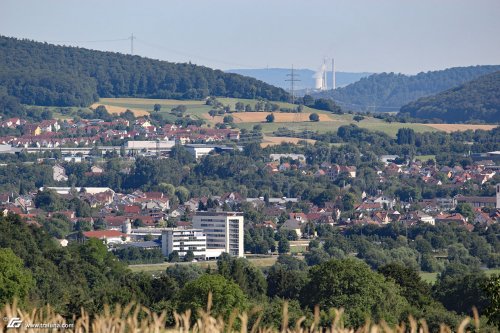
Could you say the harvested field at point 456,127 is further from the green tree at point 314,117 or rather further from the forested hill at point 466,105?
the forested hill at point 466,105

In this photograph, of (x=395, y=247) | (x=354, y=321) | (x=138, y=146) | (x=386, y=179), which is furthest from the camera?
(x=138, y=146)

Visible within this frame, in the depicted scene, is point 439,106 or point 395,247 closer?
point 395,247

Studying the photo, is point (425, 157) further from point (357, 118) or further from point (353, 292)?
point (353, 292)

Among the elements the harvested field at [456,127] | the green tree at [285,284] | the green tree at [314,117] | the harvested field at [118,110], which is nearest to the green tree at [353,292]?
the green tree at [285,284]

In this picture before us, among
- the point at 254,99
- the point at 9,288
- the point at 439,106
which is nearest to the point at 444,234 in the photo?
the point at 9,288

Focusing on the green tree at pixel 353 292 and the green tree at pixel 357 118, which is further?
the green tree at pixel 357 118

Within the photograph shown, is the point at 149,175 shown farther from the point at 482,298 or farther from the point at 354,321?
the point at 354,321
